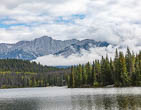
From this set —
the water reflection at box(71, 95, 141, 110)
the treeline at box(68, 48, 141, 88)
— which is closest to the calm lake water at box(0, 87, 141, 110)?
the water reflection at box(71, 95, 141, 110)

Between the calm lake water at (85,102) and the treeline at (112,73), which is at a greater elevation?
the treeline at (112,73)

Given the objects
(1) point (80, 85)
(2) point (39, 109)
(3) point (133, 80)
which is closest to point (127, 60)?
(3) point (133, 80)

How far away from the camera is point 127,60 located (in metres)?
Result: 152

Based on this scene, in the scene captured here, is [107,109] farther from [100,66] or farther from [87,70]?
[87,70]

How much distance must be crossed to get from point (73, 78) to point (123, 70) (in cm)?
5447

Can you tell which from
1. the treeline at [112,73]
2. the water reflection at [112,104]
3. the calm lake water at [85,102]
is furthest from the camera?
the treeline at [112,73]

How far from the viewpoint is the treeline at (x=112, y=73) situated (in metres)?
138

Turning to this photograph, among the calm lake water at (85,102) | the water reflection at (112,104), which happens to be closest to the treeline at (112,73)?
the calm lake water at (85,102)

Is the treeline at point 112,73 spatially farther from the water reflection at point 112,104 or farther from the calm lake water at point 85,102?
the water reflection at point 112,104

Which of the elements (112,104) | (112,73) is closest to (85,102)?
(112,104)

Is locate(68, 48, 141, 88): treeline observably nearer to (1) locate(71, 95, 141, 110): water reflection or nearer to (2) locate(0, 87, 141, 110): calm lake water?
(2) locate(0, 87, 141, 110): calm lake water

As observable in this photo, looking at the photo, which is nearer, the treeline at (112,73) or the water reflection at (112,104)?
the water reflection at (112,104)

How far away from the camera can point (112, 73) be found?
152m

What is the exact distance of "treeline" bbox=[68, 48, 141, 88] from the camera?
137750 mm
